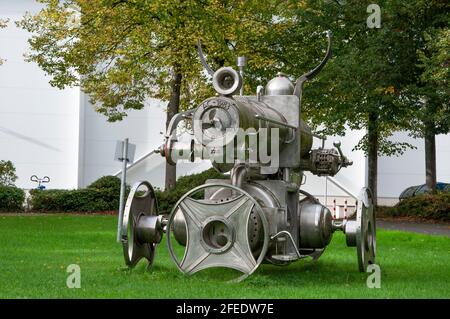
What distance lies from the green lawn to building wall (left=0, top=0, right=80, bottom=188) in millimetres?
23774

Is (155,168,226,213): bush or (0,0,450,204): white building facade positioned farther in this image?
(0,0,450,204): white building facade

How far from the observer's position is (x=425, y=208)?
3366 centimetres

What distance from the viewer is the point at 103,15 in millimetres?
31859

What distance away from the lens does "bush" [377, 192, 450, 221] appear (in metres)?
33.2

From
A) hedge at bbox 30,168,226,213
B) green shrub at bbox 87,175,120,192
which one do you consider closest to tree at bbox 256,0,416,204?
hedge at bbox 30,168,226,213

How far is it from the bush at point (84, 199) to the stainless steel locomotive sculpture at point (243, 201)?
21516 millimetres

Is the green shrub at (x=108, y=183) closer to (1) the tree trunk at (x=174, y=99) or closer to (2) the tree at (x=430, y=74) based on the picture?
(1) the tree trunk at (x=174, y=99)

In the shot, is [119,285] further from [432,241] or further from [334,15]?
[334,15]

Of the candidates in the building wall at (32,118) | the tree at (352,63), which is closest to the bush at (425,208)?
the tree at (352,63)

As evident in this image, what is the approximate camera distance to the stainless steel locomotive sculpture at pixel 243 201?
12.5 metres

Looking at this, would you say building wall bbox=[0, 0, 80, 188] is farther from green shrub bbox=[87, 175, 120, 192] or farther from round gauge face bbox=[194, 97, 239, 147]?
round gauge face bbox=[194, 97, 239, 147]

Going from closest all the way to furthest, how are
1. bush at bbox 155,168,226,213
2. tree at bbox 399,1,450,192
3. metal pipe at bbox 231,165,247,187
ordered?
metal pipe at bbox 231,165,247,187 → tree at bbox 399,1,450,192 → bush at bbox 155,168,226,213

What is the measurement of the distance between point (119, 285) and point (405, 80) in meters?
21.0

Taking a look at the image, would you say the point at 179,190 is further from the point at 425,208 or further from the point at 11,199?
the point at 425,208
